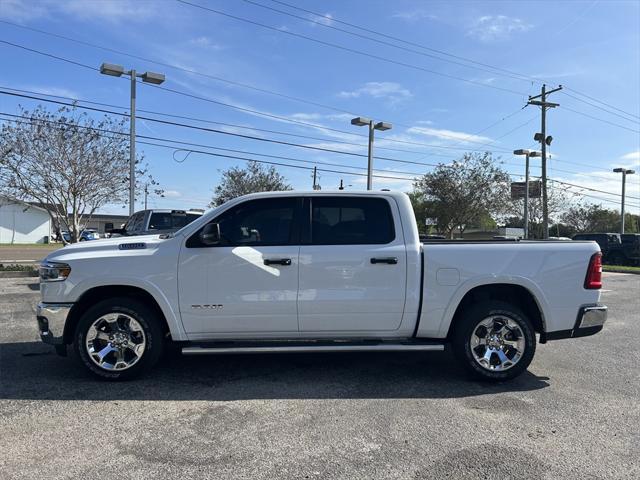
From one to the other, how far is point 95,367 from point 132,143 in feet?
37.7

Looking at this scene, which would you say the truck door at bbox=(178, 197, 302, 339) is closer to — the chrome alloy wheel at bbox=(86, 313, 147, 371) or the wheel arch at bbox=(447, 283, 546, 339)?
the chrome alloy wheel at bbox=(86, 313, 147, 371)

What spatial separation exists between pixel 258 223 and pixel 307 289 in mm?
819

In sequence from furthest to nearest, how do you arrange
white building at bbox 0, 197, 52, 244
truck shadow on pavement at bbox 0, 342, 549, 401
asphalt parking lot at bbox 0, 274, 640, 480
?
1. white building at bbox 0, 197, 52, 244
2. truck shadow on pavement at bbox 0, 342, 549, 401
3. asphalt parking lot at bbox 0, 274, 640, 480

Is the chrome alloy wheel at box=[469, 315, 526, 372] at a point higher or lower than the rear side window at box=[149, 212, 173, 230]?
lower

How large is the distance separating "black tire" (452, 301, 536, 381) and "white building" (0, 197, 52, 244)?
190 feet

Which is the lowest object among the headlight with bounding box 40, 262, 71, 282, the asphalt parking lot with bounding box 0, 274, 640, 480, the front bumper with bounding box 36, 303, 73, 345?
the asphalt parking lot with bounding box 0, 274, 640, 480

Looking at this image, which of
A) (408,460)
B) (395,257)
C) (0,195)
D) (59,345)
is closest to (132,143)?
(0,195)

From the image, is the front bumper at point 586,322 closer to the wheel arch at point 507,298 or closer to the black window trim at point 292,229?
the wheel arch at point 507,298

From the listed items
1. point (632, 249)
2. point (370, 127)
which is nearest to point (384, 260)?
point (370, 127)

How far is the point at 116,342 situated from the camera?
4.85 meters

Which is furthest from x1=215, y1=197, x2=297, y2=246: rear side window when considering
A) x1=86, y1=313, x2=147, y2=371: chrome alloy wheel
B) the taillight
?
the taillight

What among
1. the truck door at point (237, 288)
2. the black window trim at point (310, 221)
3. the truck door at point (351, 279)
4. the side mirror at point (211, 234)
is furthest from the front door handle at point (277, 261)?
the side mirror at point (211, 234)

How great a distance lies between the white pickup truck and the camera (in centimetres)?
483

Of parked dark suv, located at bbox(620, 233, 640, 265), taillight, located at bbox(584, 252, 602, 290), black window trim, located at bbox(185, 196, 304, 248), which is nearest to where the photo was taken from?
black window trim, located at bbox(185, 196, 304, 248)
